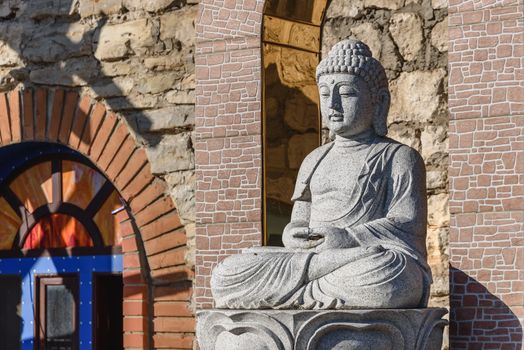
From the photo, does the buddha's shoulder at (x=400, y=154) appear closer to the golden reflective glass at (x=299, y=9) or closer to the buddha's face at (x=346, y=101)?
the buddha's face at (x=346, y=101)

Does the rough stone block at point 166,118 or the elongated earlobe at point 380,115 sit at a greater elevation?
the rough stone block at point 166,118

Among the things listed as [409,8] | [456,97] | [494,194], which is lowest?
[494,194]

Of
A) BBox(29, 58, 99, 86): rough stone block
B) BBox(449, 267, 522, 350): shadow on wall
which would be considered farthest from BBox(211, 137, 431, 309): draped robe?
BBox(29, 58, 99, 86): rough stone block

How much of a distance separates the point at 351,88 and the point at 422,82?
1.60 m

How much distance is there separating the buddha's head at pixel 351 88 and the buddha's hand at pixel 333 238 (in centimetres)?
65

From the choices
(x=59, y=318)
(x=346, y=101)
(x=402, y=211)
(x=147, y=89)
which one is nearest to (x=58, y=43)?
(x=147, y=89)

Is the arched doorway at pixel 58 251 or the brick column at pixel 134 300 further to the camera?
the arched doorway at pixel 58 251

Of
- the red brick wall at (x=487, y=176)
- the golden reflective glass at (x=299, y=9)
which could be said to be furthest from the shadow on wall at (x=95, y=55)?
the red brick wall at (x=487, y=176)

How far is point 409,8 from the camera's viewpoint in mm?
9648

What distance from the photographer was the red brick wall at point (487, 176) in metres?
8.59

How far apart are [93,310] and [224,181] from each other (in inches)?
71.6

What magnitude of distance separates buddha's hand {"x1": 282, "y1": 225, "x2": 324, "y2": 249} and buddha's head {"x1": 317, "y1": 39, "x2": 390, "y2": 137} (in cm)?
62

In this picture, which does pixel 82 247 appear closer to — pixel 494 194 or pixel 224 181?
pixel 224 181

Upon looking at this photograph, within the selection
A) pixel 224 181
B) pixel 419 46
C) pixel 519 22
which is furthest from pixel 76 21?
pixel 519 22
